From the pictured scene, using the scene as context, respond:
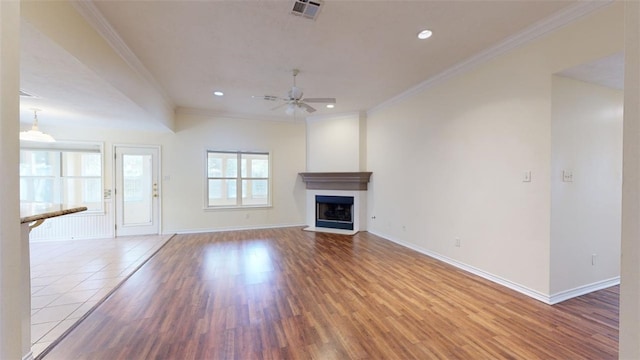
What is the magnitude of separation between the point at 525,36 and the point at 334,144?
4.09m

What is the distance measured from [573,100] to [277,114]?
17.2 ft

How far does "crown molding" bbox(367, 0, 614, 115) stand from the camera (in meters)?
2.30

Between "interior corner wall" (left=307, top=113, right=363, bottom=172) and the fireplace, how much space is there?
74 centimetres

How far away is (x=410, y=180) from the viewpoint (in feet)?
15.3

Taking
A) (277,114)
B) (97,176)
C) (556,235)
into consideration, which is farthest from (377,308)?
(97,176)

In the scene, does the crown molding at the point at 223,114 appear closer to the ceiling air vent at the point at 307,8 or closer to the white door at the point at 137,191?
the white door at the point at 137,191

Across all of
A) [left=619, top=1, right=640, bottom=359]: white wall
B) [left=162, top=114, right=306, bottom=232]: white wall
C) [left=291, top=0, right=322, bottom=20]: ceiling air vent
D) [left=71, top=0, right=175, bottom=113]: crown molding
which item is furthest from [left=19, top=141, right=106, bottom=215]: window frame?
[left=619, top=1, right=640, bottom=359]: white wall

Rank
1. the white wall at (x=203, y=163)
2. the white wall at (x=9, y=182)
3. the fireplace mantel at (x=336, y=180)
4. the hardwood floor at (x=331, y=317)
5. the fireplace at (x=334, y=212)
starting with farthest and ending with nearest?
the fireplace at (x=334, y=212)
the fireplace mantel at (x=336, y=180)
the white wall at (x=203, y=163)
the hardwood floor at (x=331, y=317)
the white wall at (x=9, y=182)

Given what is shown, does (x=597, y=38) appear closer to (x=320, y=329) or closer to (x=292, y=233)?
(x=320, y=329)

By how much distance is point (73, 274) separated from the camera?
3357 millimetres

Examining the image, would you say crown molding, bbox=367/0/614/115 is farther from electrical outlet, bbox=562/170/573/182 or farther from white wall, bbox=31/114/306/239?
white wall, bbox=31/114/306/239

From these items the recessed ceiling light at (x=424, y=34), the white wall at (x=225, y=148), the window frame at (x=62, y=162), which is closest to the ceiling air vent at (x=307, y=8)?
the recessed ceiling light at (x=424, y=34)

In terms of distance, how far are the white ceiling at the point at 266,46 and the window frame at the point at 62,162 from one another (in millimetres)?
1047

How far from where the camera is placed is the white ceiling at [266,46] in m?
2.36
